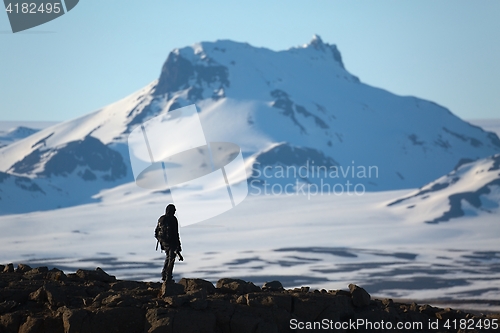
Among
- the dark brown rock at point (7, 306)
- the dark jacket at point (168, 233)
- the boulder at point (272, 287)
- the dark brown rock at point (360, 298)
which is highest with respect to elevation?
the dark jacket at point (168, 233)

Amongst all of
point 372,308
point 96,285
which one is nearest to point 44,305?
point 96,285

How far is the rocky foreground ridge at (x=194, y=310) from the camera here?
16.0m

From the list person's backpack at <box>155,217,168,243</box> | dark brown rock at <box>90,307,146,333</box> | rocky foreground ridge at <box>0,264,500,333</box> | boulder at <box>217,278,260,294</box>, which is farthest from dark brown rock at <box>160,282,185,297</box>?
person's backpack at <box>155,217,168,243</box>

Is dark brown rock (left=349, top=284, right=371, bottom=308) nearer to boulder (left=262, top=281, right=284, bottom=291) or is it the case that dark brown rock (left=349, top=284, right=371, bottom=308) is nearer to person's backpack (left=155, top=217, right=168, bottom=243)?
boulder (left=262, top=281, right=284, bottom=291)

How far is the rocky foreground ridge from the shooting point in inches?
630

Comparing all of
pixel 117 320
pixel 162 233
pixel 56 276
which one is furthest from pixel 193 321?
pixel 56 276

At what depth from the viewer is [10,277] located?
1988 cm

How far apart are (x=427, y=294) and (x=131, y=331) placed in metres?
163

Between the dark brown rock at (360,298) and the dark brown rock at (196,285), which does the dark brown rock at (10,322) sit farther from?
the dark brown rock at (360,298)

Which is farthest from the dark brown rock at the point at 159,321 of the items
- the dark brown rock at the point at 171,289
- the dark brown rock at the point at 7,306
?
the dark brown rock at the point at 7,306

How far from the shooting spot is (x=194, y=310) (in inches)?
639

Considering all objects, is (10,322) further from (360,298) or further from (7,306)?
(360,298)

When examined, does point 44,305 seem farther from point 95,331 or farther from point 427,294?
point 427,294

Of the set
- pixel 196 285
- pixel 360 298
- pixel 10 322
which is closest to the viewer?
pixel 10 322
